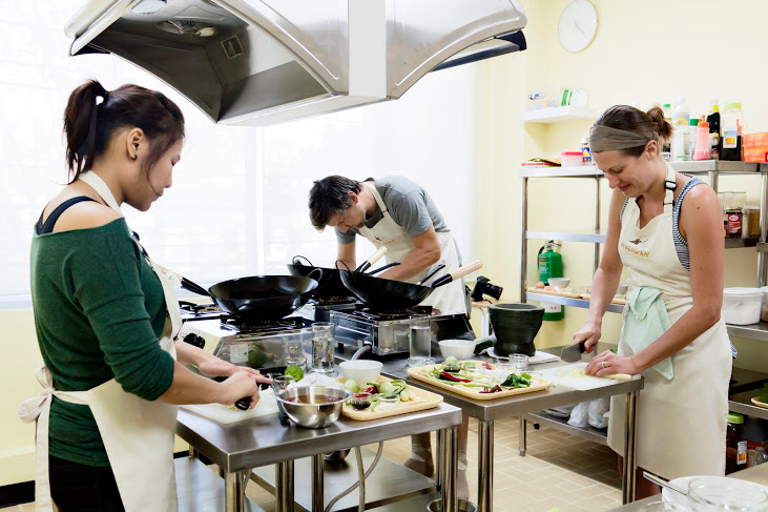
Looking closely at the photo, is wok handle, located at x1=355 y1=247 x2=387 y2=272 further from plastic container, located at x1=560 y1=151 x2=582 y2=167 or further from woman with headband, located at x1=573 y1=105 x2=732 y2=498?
plastic container, located at x1=560 y1=151 x2=582 y2=167

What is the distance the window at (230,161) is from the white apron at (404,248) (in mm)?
906

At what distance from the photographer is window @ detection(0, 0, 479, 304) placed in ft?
11.0

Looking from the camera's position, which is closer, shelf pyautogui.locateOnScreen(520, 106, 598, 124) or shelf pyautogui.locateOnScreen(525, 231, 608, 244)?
shelf pyautogui.locateOnScreen(525, 231, 608, 244)

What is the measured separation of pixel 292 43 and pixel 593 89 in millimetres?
3560

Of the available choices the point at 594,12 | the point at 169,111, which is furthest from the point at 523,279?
the point at 169,111

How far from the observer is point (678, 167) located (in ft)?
11.3

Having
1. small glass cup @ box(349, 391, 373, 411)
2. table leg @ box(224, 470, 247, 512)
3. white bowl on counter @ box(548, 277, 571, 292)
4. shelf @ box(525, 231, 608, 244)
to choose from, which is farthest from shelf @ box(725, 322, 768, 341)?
table leg @ box(224, 470, 247, 512)

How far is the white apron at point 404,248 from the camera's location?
3.32m

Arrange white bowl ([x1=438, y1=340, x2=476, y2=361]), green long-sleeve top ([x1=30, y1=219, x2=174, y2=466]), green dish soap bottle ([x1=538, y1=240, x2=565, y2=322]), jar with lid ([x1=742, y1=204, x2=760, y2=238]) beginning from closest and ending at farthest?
green long-sleeve top ([x1=30, y1=219, x2=174, y2=466])
white bowl ([x1=438, y1=340, x2=476, y2=361])
jar with lid ([x1=742, y1=204, x2=760, y2=238])
green dish soap bottle ([x1=538, y1=240, x2=565, y2=322])

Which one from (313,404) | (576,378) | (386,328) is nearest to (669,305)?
(576,378)

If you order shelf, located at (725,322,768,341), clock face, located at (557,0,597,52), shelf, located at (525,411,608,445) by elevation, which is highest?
clock face, located at (557,0,597,52)

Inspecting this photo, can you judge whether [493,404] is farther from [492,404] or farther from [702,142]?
[702,142]

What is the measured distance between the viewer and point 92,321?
1339mm

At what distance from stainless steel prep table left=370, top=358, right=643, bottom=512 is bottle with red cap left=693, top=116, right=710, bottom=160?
1640 mm
